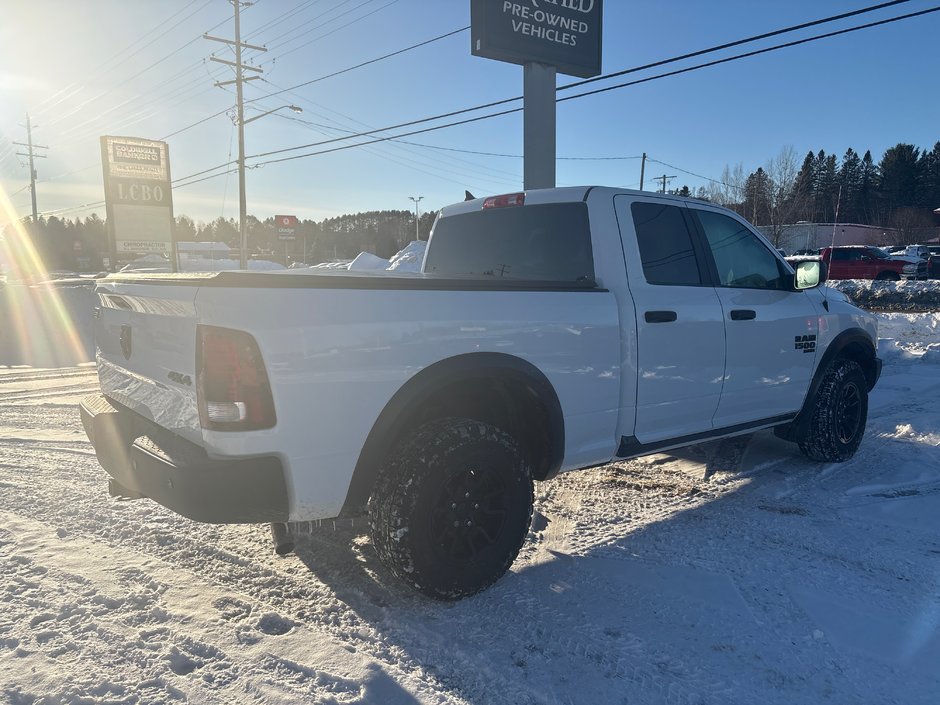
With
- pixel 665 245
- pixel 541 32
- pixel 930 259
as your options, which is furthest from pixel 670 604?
pixel 930 259

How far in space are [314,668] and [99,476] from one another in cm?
313

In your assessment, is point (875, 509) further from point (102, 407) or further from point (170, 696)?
point (102, 407)

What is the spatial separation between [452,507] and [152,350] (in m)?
1.53

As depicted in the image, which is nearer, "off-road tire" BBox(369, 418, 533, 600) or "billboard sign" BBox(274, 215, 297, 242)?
"off-road tire" BBox(369, 418, 533, 600)

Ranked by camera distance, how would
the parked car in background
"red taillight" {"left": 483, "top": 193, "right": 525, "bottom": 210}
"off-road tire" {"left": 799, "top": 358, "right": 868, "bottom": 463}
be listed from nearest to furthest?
"red taillight" {"left": 483, "top": 193, "right": 525, "bottom": 210} < "off-road tire" {"left": 799, "top": 358, "right": 868, "bottom": 463} < the parked car in background

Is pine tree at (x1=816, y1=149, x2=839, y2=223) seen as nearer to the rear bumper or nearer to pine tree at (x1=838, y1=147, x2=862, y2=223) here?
pine tree at (x1=838, y1=147, x2=862, y2=223)

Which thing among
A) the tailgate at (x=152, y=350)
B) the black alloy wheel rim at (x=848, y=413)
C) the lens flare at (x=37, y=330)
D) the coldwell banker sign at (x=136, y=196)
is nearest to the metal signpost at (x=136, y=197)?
the coldwell banker sign at (x=136, y=196)

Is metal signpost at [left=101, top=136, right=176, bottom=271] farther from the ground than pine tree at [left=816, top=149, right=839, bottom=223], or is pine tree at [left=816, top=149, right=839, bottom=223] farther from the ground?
pine tree at [left=816, top=149, right=839, bottom=223]

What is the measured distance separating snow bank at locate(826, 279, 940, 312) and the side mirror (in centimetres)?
1343

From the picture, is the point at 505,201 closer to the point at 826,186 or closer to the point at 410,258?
the point at 410,258

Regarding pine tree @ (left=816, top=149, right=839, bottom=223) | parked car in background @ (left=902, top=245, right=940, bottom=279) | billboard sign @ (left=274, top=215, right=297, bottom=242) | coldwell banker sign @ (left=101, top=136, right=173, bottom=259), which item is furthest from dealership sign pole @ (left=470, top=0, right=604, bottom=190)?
pine tree @ (left=816, top=149, right=839, bottom=223)

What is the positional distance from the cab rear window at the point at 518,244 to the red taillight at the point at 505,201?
0.09ft

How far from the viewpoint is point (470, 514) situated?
9.68ft

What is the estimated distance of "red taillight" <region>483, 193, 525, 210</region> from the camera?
4.12 meters
